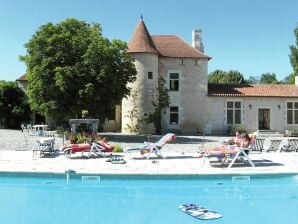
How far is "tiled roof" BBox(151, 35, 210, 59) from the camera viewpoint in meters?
31.7

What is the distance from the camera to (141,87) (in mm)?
29969

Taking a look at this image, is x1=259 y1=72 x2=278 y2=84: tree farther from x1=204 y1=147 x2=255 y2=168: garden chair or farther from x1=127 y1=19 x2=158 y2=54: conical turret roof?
x1=204 y1=147 x2=255 y2=168: garden chair

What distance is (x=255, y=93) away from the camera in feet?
102

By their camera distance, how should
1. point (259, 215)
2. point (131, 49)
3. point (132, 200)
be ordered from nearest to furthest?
point (259, 215), point (132, 200), point (131, 49)

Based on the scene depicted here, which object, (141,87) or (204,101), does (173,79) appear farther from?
(141,87)

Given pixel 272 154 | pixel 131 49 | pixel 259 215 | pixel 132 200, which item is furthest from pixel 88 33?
pixel 259 215

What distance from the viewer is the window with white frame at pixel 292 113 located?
31547 mm

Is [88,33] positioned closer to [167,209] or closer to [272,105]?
[272,105]

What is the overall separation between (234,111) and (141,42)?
8990mm

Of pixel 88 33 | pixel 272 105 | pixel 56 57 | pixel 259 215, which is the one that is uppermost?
pixel 88 33

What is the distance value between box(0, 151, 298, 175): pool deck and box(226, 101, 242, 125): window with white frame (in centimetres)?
1525

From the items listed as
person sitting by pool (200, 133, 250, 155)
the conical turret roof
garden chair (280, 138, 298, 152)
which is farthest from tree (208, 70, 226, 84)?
person sitting by pool (200, 133, 250, 155)

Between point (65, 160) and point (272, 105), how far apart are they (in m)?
21.1

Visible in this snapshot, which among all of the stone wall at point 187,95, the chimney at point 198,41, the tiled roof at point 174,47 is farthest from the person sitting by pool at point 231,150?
the chimney at point 198,41
